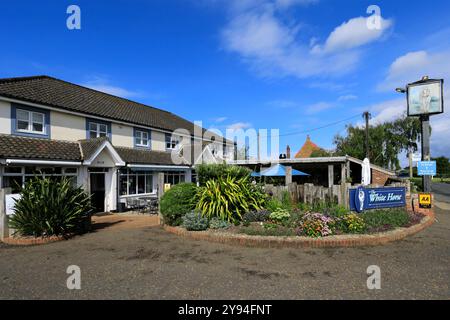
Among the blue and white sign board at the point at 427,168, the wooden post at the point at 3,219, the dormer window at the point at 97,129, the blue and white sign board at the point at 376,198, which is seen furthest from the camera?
the dormer window at the point at 97,129

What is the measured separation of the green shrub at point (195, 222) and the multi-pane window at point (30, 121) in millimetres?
8908

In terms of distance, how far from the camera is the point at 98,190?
15.1 meters

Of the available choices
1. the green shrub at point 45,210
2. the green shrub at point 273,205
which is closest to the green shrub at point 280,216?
the green shrub at point 273,205

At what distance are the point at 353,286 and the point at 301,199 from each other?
234 inches

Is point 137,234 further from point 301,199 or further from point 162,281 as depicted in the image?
point 301,199

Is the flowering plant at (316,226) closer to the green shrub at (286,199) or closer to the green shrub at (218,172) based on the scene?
the green shrub at (286,199)

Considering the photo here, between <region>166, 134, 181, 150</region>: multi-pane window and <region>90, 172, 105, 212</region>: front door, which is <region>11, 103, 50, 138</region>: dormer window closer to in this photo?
<region>90, 172, 105, 212</region>: front door

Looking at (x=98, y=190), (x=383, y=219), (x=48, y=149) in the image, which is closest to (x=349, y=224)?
(x=383, y=219)

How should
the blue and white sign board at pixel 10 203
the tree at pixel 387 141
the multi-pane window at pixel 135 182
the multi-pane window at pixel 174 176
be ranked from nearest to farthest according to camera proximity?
1. the blue and white sign board at pixel 10 203
2. the multi-pane window at pixel 135 182
3. the multi-pane window at pixel 174 176
4. the tree at pixel 387 141

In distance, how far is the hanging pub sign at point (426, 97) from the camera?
12.0m

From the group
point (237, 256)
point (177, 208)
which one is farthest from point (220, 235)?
point (177, 208)

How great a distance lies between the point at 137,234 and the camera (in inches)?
355

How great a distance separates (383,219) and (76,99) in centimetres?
1588

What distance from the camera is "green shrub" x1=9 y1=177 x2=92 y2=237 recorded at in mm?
8094
